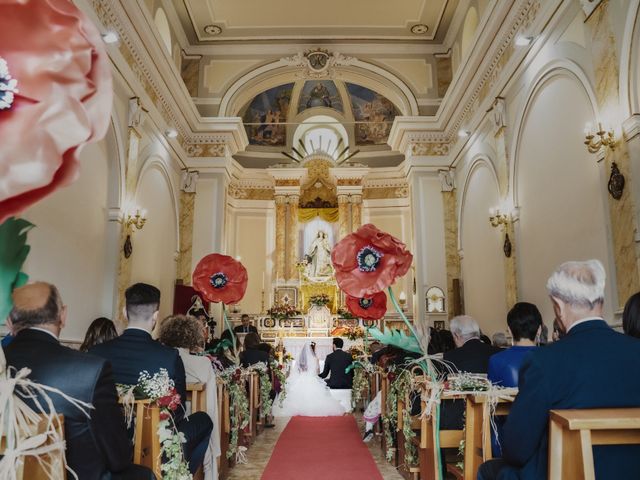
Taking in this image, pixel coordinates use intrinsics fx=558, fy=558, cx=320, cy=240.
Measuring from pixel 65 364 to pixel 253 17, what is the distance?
448 inches

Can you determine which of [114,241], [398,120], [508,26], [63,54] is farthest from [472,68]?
[63,54]

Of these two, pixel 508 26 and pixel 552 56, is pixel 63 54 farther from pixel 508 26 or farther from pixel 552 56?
pixel 508 26

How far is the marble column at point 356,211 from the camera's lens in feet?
56.1

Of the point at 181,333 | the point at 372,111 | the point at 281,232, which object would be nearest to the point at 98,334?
the point at 181,333

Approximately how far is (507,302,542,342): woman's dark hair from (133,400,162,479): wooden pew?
7.86 feet

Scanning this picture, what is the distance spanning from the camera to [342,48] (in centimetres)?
1317

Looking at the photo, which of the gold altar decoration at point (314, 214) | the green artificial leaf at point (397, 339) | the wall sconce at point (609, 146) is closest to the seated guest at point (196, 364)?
the green artificial leaf at point (397, 339)

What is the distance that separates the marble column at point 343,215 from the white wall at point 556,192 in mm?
8951

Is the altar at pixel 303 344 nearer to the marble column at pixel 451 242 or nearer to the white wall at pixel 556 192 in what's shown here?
the marble column at pixel 451 242

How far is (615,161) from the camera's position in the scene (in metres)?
5.45

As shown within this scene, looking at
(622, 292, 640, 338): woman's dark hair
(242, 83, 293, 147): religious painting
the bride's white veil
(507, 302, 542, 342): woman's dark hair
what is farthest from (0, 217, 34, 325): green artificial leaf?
(242, 83, 293, 147): religious painting

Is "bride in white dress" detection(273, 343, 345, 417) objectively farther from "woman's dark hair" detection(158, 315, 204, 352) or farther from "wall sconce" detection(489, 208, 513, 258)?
"woman's dark hair" detection(158, 315, 204, 352)

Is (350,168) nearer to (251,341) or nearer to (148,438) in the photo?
(251,341)

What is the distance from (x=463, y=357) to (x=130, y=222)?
6.04 meters
